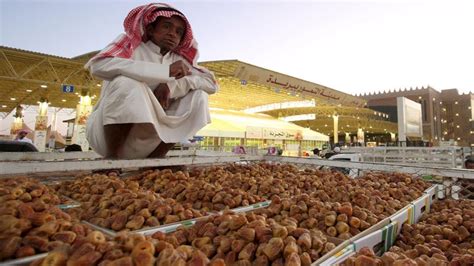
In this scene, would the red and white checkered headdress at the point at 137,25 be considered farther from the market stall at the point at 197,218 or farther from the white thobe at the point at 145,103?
the market stall at the point at 197,218

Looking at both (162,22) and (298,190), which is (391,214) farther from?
(162,22)

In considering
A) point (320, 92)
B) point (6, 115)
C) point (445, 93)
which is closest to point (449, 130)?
point (445, 93)

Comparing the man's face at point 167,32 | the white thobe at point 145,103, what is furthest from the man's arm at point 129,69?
the man's face at point 167,32

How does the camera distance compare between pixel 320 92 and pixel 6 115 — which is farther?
pixel 6 115

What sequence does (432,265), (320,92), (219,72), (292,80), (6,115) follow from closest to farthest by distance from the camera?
(432,265)
(219,72)
(292,80)
(320,92)
(6,115)

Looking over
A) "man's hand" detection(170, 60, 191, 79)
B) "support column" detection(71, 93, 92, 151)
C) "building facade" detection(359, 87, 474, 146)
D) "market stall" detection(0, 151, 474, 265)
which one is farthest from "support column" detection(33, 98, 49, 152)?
"building facade" detection(359, 87, 474, 146)

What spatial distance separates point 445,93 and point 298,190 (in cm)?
6907

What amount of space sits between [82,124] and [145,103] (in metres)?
10.2


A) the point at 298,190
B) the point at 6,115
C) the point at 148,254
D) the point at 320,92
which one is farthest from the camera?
the point at 6,115

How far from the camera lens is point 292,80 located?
1662 centimetres

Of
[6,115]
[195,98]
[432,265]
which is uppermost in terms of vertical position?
[6,115]

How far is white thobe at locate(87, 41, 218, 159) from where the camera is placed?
183 centimetres

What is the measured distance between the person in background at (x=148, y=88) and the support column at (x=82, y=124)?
822 cm

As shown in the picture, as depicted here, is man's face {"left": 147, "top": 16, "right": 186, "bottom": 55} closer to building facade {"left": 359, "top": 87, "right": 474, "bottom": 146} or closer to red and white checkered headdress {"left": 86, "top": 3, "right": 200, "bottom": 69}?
red and white checkered headdress {"left": 86, "top": 3, "right": 200, "bottom": 69}
